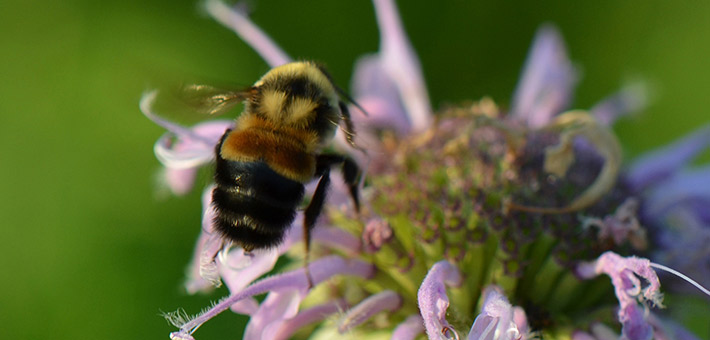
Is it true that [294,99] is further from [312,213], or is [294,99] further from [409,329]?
[409,329]

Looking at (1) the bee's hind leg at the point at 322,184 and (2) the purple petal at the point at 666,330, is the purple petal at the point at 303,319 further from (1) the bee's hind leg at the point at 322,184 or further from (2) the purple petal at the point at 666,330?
(2) the purple petal at the point at 666,330

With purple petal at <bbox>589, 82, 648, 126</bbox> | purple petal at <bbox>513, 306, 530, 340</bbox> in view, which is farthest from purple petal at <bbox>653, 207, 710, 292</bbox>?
purple petal at <bbox>589, 82, 648, 126</bbox>

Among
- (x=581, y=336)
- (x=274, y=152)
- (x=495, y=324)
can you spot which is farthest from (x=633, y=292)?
(x=274, y=152)

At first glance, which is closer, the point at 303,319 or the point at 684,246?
the point at 303,319

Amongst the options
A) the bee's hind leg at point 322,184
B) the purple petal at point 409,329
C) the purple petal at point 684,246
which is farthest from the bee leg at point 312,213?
the purple petal at point 684,246

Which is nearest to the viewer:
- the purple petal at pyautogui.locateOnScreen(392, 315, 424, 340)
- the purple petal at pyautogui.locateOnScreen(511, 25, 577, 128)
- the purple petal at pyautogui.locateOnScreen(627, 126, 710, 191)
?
the purple petal at pyautogui.locateOnScreen(392, 315, 424, 340)

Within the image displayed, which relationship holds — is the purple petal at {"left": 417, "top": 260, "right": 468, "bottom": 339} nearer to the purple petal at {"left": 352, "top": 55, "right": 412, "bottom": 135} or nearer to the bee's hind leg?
the bee's hind leg

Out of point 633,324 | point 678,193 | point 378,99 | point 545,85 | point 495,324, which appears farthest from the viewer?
point 545,85
